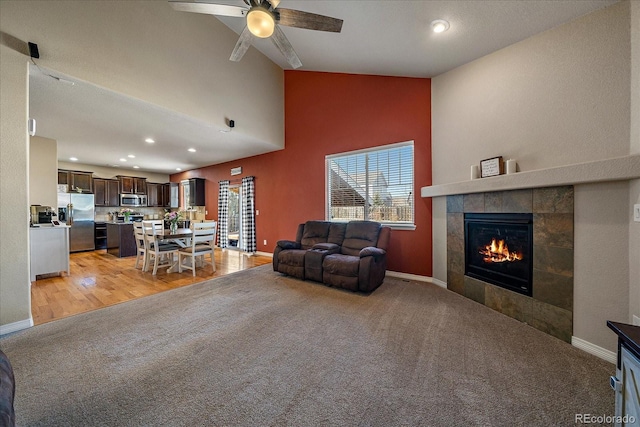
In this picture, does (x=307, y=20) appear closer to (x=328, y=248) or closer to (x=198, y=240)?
(x=328, y=248)

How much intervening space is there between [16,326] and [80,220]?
5704mm

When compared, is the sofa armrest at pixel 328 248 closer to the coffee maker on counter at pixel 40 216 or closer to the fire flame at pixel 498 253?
the fire flame at pixel 498 253


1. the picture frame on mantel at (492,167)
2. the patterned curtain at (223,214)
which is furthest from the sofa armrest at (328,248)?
the patterned curtain at (223,214)

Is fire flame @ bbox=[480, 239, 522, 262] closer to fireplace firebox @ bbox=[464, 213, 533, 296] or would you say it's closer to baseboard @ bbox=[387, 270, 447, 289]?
fireplace firebox @ bbox=[464, 213, 533, 296]

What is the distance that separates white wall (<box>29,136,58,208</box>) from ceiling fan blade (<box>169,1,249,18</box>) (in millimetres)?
5024

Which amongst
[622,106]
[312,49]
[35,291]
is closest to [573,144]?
[622,106]

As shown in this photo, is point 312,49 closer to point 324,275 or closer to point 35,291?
point 324,275

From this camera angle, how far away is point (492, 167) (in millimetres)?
2861

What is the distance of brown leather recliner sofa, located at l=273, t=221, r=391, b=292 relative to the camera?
328 centimetres

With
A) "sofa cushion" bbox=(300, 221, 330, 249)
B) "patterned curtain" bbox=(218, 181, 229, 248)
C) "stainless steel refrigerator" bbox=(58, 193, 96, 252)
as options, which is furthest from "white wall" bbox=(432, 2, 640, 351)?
"stainless steel refrigerator" bbox=(58, 193, 96, 252)

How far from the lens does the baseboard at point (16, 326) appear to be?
2.22 metres

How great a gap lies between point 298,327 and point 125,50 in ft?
13.0

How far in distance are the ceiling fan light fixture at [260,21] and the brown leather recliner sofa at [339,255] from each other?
2.76 meters

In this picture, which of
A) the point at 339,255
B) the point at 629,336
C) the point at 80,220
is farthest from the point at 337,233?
the point at 80,220
